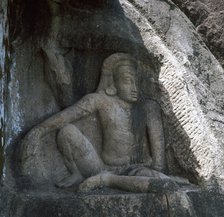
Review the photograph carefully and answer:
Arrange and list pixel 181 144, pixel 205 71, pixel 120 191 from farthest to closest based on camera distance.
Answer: pixel 205 71 → pixel 181 144 → pixel 120 191

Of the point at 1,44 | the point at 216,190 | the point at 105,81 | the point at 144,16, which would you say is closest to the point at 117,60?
Answer: the point at 105,81

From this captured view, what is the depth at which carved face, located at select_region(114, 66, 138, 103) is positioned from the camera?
2998 millimetres

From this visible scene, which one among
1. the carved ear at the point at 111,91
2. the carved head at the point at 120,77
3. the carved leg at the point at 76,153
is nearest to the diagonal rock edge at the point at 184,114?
the carved head at the point at 120,77

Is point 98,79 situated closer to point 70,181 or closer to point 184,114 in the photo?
point 184,114

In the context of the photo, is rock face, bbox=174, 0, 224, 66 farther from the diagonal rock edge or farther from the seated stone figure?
the seated stone figure

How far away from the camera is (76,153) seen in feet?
9.41

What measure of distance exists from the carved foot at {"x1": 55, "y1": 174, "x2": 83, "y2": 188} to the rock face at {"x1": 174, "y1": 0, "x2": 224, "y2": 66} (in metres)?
1.14

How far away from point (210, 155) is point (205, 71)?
61 centimetres

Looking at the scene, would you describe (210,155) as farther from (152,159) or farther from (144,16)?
(144,16)

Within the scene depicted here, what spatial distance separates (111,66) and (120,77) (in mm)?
82

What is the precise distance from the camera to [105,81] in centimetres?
303

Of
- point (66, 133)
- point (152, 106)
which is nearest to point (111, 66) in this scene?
point (152, 106)

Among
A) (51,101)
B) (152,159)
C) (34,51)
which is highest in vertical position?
(34,51)

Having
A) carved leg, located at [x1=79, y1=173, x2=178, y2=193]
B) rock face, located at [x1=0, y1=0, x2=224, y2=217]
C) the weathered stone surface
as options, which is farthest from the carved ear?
the weathered stone surface
